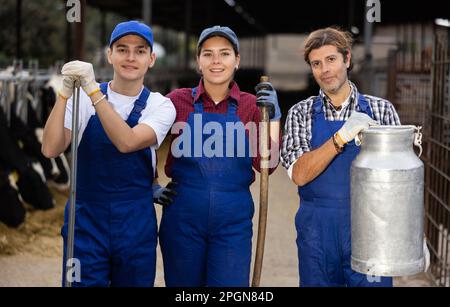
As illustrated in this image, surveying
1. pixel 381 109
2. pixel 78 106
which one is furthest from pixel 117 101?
pixel 381 109

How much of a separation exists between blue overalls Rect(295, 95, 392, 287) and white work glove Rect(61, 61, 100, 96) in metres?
0.94

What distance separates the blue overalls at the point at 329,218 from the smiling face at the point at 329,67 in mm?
139

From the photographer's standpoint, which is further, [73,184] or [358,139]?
[73,184]

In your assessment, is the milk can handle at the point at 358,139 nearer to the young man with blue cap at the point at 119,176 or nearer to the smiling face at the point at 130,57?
the young man with blue cap at the point at 119,176

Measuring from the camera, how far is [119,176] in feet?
10.1

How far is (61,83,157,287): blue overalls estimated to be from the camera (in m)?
3.07

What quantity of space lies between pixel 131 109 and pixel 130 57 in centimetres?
21

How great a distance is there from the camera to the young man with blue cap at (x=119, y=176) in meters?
3.06

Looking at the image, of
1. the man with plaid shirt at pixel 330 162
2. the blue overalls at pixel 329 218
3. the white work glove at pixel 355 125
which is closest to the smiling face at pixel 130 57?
the man with plaid shirt at pixel 330 162

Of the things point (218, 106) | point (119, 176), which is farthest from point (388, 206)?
point (119, 176)

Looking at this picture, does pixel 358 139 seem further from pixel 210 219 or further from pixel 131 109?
pixel 131 109
